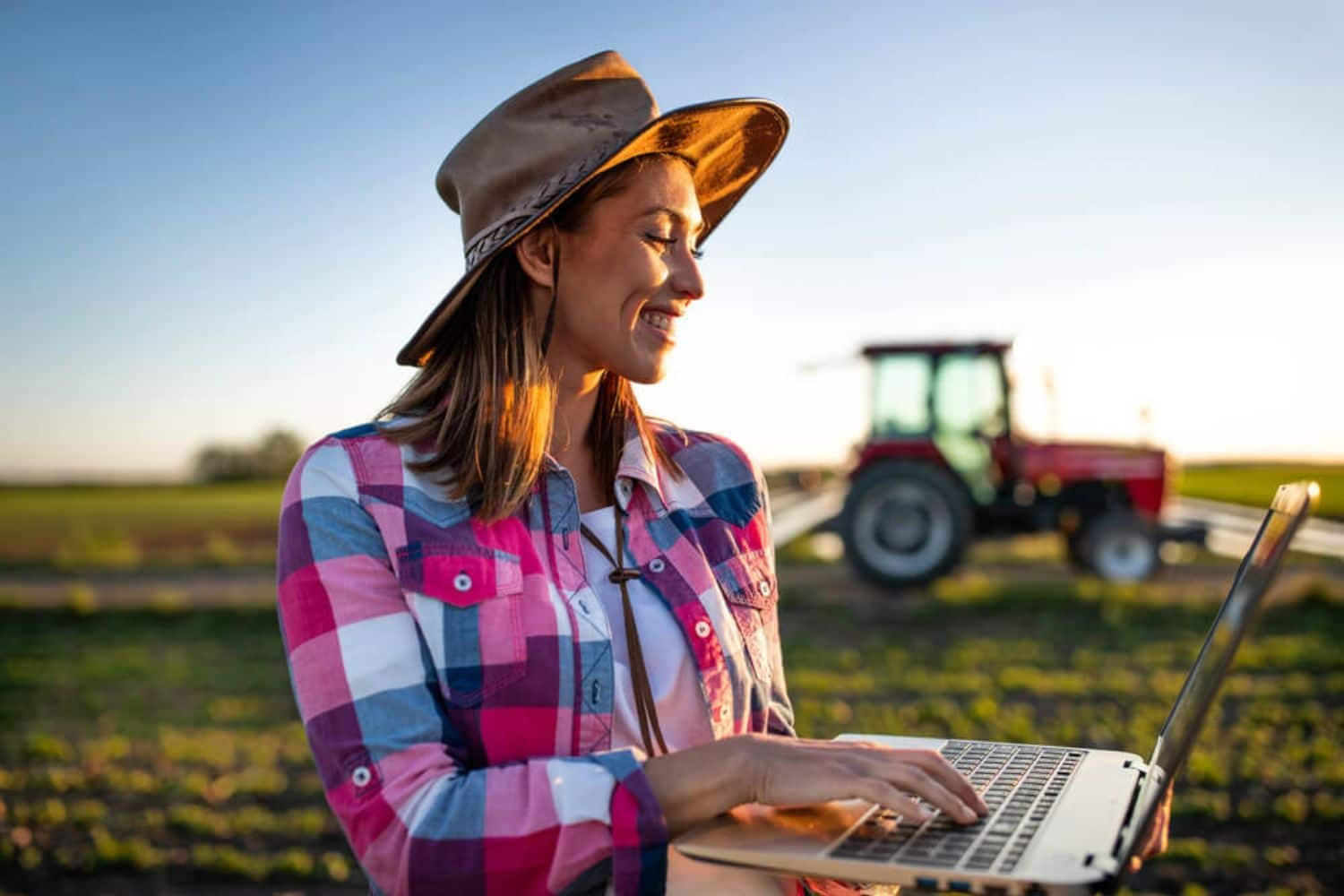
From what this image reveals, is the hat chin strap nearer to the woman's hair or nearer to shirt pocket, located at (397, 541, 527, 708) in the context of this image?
the woman's hair

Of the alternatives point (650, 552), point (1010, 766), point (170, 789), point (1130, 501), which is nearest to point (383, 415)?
point (650, 552)

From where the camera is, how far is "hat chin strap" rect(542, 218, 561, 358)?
1.57 meters

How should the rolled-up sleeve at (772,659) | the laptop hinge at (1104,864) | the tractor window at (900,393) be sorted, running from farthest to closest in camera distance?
the tractor window at (900,393) < the rolled-up sleeve at (772,659) < the laptop hinge at (1104,864)

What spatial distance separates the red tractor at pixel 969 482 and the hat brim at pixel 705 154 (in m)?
7.30

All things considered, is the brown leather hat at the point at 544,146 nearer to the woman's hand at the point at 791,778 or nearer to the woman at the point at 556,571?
the woman at the point at 556,571

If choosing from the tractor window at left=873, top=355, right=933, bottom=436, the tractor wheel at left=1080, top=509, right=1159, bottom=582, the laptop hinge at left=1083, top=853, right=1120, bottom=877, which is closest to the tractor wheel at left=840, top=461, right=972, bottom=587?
the tractor window at left=873, top=355, right=933, bottom=436

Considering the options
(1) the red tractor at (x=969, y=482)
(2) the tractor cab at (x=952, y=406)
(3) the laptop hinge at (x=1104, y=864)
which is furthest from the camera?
(2) the tractor cab at (x=952, y=406)

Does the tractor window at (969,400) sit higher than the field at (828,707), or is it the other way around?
→ the tractor window at (969,400)

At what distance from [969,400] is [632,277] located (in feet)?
27.0

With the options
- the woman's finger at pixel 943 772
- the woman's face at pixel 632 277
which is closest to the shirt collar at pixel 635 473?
the woman's face at pixel 632 277

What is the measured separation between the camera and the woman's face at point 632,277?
156 centimetres

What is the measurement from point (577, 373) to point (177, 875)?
8.61ft

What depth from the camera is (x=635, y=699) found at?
1477 mm

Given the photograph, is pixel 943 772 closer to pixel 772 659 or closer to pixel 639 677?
pixel 639 677
